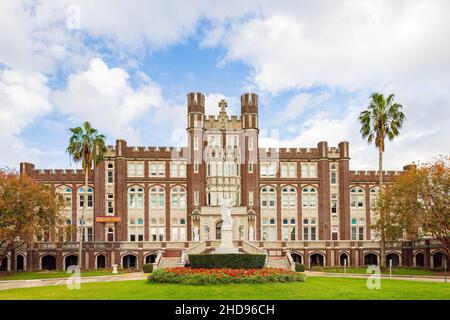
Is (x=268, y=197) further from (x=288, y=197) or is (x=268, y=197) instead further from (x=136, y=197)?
(x=136, y=197)

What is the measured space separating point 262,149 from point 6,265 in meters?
35.7

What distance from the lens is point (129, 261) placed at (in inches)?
2717

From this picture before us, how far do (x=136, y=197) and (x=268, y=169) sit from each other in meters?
18.3

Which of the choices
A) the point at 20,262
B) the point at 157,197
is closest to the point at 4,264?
the point at 20,262

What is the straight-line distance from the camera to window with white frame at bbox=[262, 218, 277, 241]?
73938 millimetres

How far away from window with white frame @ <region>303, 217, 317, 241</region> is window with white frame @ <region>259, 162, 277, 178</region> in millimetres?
7667

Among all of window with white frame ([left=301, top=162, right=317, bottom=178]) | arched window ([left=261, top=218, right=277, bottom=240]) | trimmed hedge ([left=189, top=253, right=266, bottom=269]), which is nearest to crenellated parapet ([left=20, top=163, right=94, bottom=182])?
arched window ([left=261, top=218, right=277, bottom=240])

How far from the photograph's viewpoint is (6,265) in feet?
220

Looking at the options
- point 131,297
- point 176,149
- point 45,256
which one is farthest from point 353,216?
point 131,297

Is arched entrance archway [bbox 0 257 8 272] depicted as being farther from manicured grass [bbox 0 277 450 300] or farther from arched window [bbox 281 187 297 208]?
manicured grass [bbox 0 277 450 300]
